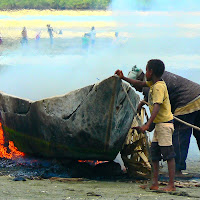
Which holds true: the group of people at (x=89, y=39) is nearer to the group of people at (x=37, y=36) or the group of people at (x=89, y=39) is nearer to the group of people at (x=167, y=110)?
the group of people at (x=37, y=36)

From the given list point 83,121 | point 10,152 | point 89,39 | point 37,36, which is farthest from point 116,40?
point 83,121

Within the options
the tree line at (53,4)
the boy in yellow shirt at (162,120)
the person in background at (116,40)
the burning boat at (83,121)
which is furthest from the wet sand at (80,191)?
the tree line at (53,4)

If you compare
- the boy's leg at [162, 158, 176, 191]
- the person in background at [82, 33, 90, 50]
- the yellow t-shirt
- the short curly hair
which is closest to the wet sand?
the boy's leg at [162, 158, 176, 191]

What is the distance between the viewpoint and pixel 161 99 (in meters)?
5.68

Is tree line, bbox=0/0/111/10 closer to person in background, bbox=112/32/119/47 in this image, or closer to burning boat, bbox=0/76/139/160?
person in background, bbox=112/32/119/47

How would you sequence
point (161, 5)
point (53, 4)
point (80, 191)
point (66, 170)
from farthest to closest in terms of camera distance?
point (53, 4) → point (161, 5) → point (66, 170) → point (80, 191)

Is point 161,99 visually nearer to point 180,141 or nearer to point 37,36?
point 180,141

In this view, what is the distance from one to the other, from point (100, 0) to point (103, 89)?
618 inches

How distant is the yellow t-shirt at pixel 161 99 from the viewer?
569cm

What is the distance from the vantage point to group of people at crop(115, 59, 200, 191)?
5.79 metres

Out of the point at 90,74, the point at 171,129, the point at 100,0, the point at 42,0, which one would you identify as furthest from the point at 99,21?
the point at 171,129

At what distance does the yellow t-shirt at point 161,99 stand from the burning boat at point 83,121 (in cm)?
88

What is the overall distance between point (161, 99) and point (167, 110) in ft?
0.74

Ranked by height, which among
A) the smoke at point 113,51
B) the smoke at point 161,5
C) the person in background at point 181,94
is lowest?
the smoke at point 113,51
